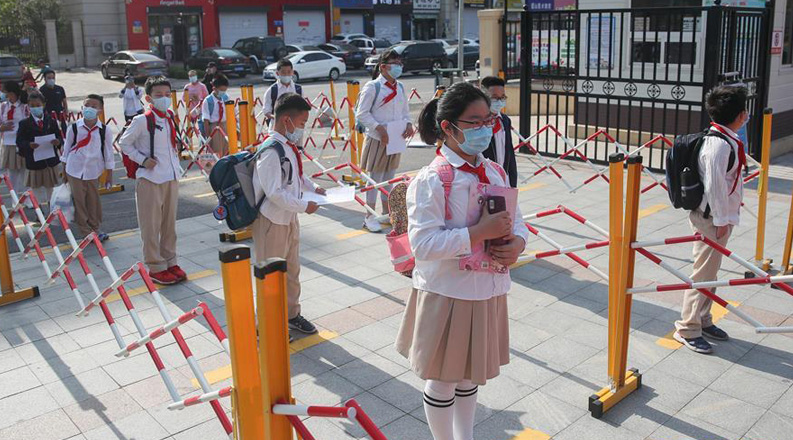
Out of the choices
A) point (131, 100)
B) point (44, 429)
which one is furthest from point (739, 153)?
point (131, 100)

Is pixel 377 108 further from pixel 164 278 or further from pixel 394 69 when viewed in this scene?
pixel 164 278

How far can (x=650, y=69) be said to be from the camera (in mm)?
12977

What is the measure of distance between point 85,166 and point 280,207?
3825 millimetres

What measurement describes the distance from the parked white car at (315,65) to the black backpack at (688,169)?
25191 mm

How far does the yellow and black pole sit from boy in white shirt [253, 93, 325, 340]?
209 centimetres

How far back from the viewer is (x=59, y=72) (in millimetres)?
34500

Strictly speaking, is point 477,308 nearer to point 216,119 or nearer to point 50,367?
point 50,367

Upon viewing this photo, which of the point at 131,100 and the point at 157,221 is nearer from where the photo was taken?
the point at 157,221

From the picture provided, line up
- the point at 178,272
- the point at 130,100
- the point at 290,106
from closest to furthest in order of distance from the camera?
the point at 290,106 → the point at 178,272 → the point at 130,100

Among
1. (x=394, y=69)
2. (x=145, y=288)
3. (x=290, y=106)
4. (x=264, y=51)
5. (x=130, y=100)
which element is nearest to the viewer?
(x=290, y=106)

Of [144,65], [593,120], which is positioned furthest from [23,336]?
[144,65]

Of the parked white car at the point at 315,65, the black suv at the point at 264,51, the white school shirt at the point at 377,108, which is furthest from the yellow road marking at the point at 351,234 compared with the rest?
the black suv at the point at 264,51

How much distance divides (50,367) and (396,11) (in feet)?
142

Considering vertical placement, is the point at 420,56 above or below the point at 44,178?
above
